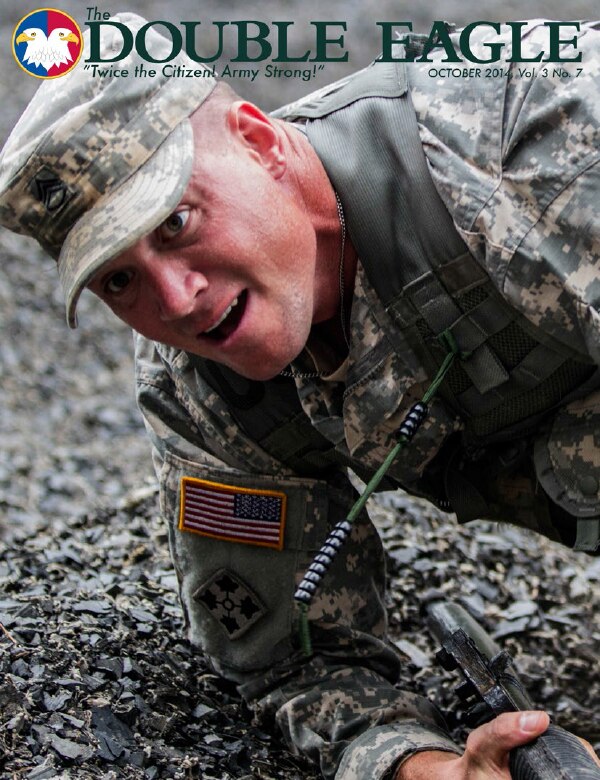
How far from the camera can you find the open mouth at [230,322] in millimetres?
2785

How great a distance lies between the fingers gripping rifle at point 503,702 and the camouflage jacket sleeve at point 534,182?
2.75 feet

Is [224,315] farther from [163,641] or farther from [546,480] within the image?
[163,641]

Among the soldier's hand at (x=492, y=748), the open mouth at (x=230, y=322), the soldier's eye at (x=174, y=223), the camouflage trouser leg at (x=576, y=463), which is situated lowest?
the soldier's hand at (x=492, y=748)

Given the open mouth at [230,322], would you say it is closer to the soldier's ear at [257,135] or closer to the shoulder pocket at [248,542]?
the soldier's ear at [257,135]

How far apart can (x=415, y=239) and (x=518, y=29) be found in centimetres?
65

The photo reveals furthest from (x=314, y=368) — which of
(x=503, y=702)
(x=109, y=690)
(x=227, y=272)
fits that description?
(x=109, y=690)

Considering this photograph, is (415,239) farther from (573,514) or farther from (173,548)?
(173,548)

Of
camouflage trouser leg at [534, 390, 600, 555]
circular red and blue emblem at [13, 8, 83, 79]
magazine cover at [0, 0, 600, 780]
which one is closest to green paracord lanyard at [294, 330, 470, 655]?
magazine cover at [0, 0, 600, 780]

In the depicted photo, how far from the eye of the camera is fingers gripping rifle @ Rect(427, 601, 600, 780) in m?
2.55

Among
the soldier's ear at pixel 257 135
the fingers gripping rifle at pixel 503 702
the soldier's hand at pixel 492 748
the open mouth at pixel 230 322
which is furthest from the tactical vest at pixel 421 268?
the soldier's hand at pixel 492 748

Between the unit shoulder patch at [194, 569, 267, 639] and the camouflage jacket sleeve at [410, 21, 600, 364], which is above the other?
the camouflage jacket sleeve at [410, 21, 600, 364]

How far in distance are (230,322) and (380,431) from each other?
52cm

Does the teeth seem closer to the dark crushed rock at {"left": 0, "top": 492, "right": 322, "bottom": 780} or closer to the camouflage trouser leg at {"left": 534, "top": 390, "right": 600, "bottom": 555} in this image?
the camouflage trouser leg at {"left": 534, "top": 390, "right": 600, "bottom": 555}

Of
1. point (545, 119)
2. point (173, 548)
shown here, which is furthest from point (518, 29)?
point (173, 548)
